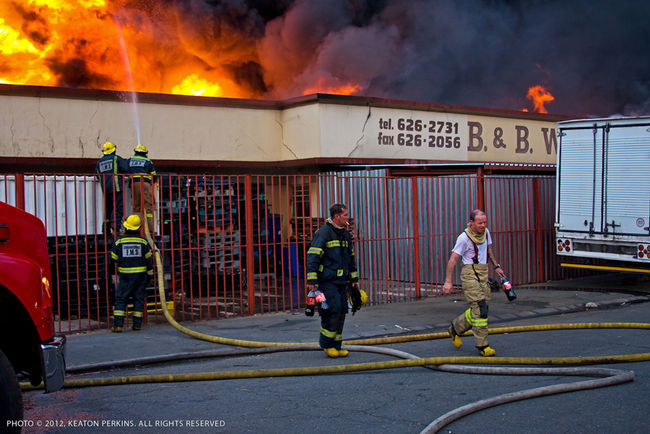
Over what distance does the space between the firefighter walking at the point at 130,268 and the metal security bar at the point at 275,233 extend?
45 cm

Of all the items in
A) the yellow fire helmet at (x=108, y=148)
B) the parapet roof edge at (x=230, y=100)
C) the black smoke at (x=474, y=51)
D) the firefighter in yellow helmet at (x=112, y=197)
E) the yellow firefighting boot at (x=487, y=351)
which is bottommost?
the yellow firefighting boot at (x=487, y=351)

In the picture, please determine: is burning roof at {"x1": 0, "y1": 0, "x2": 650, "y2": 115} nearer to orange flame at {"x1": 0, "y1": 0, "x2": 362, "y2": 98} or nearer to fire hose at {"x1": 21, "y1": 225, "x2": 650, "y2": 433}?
orange flame at {"x1": 0, "y1": 0, "x2": 362, "y2": 98}

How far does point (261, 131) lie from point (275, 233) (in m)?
5.25

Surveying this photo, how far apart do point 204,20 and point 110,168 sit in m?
16.7

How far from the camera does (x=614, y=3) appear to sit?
115ft

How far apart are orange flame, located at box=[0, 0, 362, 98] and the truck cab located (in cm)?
1620

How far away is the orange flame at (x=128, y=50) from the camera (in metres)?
20.4

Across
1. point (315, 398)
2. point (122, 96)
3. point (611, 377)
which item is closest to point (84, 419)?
point (315, 398)

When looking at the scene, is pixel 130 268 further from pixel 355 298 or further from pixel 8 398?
pixel 8 398

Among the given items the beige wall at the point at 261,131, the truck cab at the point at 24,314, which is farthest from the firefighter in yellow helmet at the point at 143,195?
the beige wall at the point at 261,131

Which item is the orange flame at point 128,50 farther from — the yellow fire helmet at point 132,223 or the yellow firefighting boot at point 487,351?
the yellow firefighting boot at point 487,351

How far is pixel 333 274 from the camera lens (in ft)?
25.0

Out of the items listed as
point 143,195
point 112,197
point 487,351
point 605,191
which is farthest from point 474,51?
point 487,351

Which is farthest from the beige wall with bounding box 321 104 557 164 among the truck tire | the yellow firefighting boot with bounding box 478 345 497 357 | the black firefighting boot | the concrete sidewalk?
the truck tire
